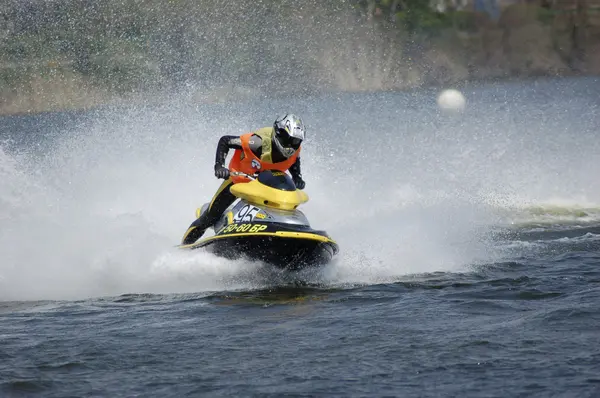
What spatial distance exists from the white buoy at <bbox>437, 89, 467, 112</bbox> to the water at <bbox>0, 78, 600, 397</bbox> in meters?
23.0

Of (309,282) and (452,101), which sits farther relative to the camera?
(452,101)

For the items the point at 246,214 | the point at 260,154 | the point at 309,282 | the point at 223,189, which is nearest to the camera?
the point at 246,214

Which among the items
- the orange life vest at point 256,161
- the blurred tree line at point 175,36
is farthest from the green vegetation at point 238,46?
Answer: the orange life vest at point 256,161

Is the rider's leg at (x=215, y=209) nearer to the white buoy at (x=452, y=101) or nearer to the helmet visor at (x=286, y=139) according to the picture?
the helmet visor at (x=286, y=139)

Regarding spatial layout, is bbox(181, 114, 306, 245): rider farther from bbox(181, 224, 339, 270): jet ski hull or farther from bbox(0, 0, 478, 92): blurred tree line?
Answer: bbox(0, 0, 478, 92): blurred tree line

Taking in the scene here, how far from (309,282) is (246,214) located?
0.95 m

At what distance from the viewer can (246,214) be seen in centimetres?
973

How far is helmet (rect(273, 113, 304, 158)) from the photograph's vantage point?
9625 millimetres

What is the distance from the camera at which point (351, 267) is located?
33.1 feet

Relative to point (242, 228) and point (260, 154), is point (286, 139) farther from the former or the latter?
point (242, 228)

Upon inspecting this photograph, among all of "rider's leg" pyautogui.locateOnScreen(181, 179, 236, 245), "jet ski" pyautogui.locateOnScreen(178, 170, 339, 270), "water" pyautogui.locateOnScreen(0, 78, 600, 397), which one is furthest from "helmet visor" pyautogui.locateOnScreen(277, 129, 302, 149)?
"water" pyautogui.locateOnScreen(0, 78, 600, 397)

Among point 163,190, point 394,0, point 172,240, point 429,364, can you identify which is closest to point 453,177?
point 163,190

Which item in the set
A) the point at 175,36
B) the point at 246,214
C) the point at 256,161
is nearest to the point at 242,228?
the point at 246,214

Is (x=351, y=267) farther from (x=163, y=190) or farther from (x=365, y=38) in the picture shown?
(x=365, y=38)
